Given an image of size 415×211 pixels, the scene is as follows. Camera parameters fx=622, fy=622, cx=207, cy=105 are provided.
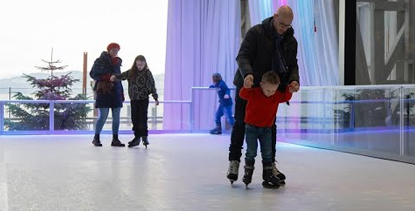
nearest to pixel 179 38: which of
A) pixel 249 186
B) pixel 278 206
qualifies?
pixel 249 186

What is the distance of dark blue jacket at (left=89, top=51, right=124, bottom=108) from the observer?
27.2 ft

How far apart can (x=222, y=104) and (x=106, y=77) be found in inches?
145

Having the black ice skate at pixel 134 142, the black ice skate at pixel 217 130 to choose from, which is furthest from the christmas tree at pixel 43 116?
the black ice skate at pixel 134 142

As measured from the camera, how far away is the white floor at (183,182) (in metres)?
3.70

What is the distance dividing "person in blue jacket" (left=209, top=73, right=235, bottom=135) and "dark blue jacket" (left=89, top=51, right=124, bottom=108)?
3.40 meters

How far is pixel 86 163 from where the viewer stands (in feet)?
19.9

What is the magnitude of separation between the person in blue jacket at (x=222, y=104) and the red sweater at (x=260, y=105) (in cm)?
694

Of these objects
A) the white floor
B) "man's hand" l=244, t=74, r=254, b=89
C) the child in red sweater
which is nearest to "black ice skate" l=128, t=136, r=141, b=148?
the white floor

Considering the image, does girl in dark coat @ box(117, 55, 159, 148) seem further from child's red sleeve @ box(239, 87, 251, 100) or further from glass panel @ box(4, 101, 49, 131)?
child's red sleeve @ box(239, 87, 251, 100)

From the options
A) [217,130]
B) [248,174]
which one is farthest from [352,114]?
[217,130]

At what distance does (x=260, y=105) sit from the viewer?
434 cm

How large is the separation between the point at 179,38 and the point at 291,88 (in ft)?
31.4

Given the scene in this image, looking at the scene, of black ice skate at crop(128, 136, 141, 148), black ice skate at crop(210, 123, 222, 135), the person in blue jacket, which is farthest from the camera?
black ice skate at crop(210, 123, 222, 135)

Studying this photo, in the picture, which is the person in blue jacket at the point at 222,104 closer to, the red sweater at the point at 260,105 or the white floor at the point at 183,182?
the white floor at the point at 183,182
